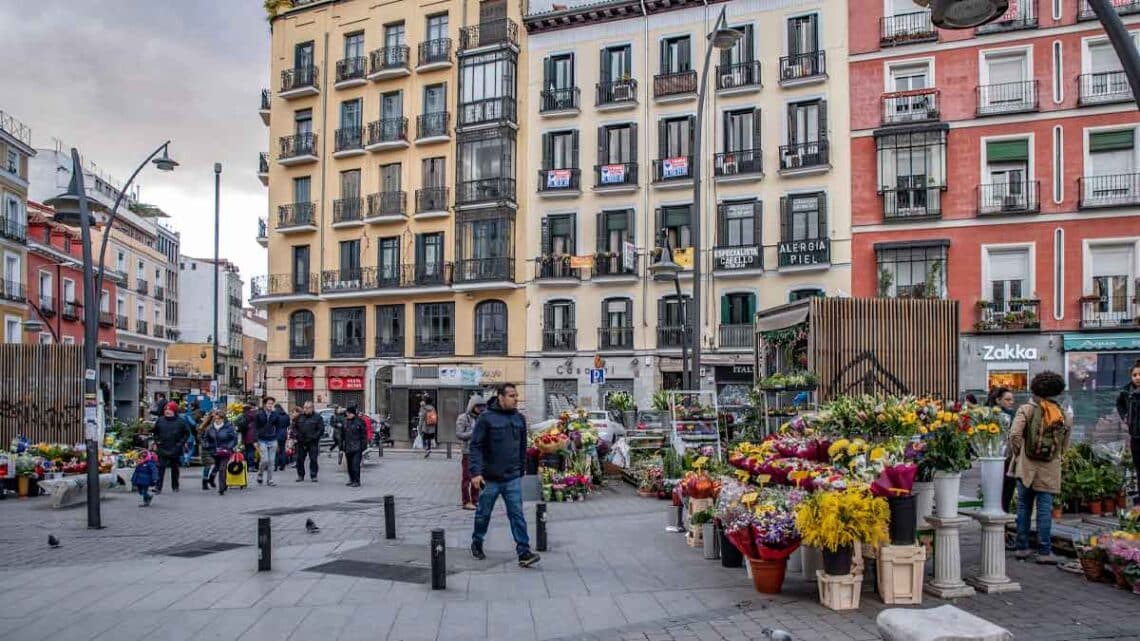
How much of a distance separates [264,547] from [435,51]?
3358cm

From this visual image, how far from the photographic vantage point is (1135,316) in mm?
28891

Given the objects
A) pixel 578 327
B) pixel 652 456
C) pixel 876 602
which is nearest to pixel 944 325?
pixel 652 456

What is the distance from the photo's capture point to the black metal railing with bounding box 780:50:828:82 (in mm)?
33375

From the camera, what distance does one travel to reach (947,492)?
26.0ft

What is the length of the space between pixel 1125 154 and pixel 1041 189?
263cm

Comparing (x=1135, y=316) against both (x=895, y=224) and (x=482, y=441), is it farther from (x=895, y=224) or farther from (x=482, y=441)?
(x=482, y=441)

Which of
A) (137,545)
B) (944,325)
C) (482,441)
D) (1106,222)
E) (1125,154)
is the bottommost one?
(137,545)

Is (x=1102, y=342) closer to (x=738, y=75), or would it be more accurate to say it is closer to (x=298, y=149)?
(x=738, y=75)

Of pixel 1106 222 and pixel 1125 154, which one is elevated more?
pixel 1125 154

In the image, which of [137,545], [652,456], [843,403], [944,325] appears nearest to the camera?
[843,403]

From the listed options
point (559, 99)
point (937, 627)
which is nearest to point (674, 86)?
point (559, 99)

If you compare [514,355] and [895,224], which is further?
[514,355]

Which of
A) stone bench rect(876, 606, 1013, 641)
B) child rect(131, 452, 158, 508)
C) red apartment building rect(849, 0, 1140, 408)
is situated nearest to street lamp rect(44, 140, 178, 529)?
child rect(131, 452, 158, 508)

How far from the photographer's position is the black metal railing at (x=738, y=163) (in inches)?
1357
